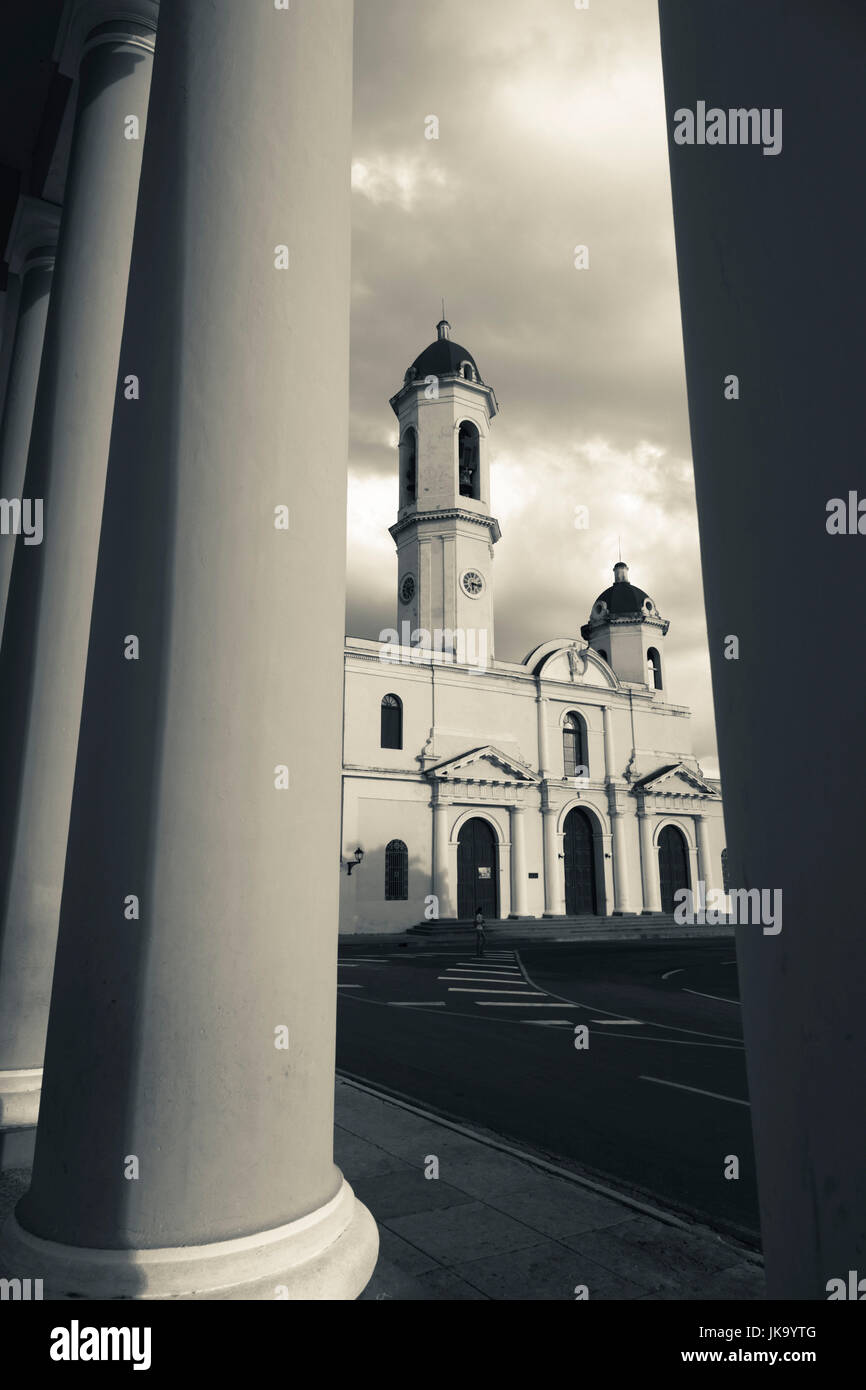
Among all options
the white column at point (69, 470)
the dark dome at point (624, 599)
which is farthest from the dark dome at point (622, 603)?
the white column at point (69, 470)

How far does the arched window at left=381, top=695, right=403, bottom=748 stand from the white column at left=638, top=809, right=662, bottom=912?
47.4ft

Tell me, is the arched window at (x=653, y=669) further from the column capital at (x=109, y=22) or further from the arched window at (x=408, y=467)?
the column capital at (x=109, y=22)

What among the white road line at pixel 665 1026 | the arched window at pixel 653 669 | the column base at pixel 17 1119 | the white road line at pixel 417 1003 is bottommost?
the white road line at pixel 665 1026

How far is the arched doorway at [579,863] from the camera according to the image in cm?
4088

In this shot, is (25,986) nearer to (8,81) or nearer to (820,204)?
(820,204)

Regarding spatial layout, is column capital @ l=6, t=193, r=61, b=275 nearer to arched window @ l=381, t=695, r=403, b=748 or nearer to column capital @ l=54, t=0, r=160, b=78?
column capital @ l=54, t=0, r=160, b=78

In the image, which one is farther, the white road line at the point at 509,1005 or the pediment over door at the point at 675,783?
the pediment over door at the point at 675,783

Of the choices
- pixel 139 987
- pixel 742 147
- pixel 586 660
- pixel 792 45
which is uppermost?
pixel 586 660

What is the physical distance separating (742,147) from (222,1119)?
2.65m

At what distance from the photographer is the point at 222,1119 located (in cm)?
239

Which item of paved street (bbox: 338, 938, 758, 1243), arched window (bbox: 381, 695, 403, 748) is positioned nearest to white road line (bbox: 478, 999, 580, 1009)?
paved street (bbox: 338, 938, 758, 1243)

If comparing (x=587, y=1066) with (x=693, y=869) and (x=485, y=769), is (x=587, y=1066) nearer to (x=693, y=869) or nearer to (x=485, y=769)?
(x=485, y=769)

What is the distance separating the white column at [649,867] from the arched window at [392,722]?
47.4 ft

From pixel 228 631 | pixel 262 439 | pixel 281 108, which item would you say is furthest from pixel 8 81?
pixel 228 631
